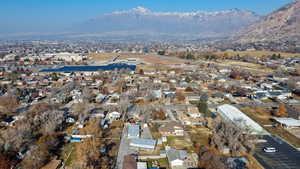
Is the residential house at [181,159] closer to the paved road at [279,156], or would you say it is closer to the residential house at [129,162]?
the residential house at [129,162]

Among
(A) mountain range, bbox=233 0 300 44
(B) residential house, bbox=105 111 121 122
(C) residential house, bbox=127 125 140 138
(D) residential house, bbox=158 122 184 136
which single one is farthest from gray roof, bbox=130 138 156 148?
(A) mountain range, bbox=233 0 300 44

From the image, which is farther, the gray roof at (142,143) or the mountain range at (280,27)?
the mountain range at (280,27)

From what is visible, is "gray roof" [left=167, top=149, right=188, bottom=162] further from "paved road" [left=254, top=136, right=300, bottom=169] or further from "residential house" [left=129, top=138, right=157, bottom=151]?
"paved road" [left=254, top=136, right=300, bottom=169]

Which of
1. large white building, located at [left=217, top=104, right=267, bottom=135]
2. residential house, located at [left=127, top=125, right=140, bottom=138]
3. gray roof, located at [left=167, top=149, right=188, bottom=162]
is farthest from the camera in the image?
large white building, located at [left=217, top=104, right=267, bottom=135]

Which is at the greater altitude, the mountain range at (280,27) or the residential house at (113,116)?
the mountain range at (280,27)

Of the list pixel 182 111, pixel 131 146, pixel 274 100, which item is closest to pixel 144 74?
pixel 182 111

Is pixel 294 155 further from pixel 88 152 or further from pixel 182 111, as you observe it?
pixel 88 152

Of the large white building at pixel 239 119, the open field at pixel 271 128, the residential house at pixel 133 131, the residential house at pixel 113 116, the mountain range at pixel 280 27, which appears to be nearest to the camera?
the open field at pixel 271 128

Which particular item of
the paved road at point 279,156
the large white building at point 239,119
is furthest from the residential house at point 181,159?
the large white building at point 239,119
